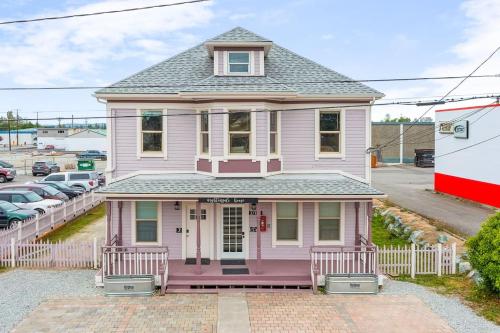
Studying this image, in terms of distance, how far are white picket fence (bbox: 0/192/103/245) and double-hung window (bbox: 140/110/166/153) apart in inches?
108

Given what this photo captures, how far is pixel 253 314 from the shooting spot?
12.3 metres

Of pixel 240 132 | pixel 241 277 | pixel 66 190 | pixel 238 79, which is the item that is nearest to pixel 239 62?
pixel 238 79

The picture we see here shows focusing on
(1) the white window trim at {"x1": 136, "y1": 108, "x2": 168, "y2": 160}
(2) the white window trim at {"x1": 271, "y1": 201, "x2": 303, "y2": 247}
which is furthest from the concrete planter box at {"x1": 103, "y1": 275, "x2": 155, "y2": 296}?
(2) the white window trim at {"x1": 271, "y1": 201, "x2": 303, "y2": 247}

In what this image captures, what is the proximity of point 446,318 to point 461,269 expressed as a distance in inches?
178

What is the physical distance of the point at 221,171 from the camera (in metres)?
16.1

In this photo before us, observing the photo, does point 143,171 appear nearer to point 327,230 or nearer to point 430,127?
point 327,230

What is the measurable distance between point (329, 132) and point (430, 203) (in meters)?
16.8

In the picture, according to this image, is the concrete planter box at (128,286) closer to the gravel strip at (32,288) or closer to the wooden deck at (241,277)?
the gravel strip at (32,288)

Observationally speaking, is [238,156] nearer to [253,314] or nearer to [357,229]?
[357,229]

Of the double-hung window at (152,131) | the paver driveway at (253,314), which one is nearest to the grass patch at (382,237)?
the paver driveway at (253,314)

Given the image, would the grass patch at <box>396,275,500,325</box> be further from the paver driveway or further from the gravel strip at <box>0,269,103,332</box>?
the gravel strip at <box>0,269,103,332</box>

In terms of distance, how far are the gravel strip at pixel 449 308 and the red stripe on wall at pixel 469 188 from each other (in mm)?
16200

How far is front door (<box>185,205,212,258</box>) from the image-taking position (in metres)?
16.7

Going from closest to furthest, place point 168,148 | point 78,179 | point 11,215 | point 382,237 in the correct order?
point 168,148 → point 11,215 → point 382,237 → point 78,179
